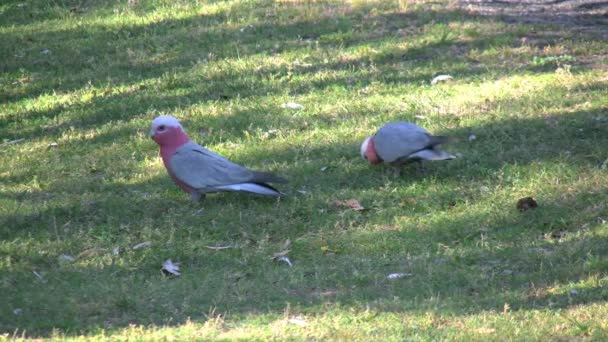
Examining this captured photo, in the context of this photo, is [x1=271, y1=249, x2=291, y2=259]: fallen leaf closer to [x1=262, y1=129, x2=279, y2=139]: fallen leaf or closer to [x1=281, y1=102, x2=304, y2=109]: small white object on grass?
[x1=262, y1=129, x2=279, y2=139]: fallen leaf

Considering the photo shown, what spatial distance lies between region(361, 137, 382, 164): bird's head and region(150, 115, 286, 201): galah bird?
0.92 metres

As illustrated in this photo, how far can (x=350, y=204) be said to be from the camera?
761 cm

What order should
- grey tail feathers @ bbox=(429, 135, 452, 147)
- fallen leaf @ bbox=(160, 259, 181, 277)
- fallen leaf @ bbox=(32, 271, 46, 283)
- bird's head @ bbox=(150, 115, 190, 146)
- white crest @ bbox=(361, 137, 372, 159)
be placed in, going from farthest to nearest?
white crest @ bbox=(361, 137, 372, 159)
bird's head @ bbox=(150, 115, 190, 146)
grey tail feathers @ bbox=(429, 135, 452, 147)
fallen leaf @ bbox=(160, 259, 181, 277)
fallen leaf @ bbox=(32, 271, 46, 283)

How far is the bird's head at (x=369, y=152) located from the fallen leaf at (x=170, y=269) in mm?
2113

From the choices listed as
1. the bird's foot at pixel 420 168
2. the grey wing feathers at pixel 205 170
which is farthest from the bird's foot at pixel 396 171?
the grey wing feathers at pixel 205 170

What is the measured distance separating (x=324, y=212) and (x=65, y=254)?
6.45ft

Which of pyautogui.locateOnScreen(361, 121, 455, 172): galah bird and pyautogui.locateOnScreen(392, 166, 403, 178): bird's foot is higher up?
pyautogui.locateOnScreen(361, 121, 455, 172): galah bird

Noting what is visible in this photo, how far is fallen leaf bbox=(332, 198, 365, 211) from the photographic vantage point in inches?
298

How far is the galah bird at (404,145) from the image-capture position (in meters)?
7.68

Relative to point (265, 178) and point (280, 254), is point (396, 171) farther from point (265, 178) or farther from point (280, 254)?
point (280, 254)

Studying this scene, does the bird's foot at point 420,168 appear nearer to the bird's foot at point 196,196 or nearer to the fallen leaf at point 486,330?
the bird's foot at point 196,196

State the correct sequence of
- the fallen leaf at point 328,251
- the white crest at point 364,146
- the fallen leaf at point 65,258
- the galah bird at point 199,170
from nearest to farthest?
1. the fallen leaf at point 65,258
2. the fallen leaf at point 328,251
3. the galah bird at point 199,170
4. the white crest at point 364,146

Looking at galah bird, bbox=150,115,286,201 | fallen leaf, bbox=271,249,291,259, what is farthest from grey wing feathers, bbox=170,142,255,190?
fallen leaf, bbox=271,249,291,259

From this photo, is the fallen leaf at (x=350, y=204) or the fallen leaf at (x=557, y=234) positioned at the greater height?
the fallen leaf at (x=350, y=204)
